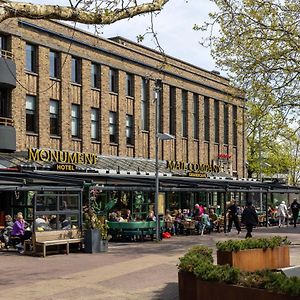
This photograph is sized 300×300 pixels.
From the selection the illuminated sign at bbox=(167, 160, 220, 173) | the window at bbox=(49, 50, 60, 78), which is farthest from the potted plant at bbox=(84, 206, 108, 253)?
the illuminated sign at bbox=(167, 160, 220, 173)

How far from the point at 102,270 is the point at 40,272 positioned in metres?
1.54

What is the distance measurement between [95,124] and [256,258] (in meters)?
23.3

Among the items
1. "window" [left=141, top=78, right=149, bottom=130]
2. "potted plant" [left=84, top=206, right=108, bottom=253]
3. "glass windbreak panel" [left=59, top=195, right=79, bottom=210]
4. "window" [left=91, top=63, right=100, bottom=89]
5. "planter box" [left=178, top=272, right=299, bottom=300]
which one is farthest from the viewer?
"window" [left=141, top=78, right=149, bottom=130]

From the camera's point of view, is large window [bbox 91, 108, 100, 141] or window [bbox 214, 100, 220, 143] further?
window [bbox 214, 100, 220, 143]

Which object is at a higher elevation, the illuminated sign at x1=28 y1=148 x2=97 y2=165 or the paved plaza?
the illuminated sign at x1=28 y1=148 x2=97 y2=165

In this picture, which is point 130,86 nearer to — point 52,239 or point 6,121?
point 6,121

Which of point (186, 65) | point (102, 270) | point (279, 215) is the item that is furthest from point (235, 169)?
A: point (102, 270)

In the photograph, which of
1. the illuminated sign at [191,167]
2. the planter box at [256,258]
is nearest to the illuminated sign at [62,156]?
the illuminated sign at [191,167]

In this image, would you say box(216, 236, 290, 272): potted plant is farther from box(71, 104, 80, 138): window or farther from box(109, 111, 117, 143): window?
box(109, 111, 117, 143): window

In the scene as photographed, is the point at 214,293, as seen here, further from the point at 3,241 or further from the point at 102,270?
the point at 3,241

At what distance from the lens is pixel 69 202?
891 inches

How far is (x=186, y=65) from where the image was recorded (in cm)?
4653

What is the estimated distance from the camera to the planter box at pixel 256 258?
544 inches

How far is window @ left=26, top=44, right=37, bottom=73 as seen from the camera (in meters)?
31.5
